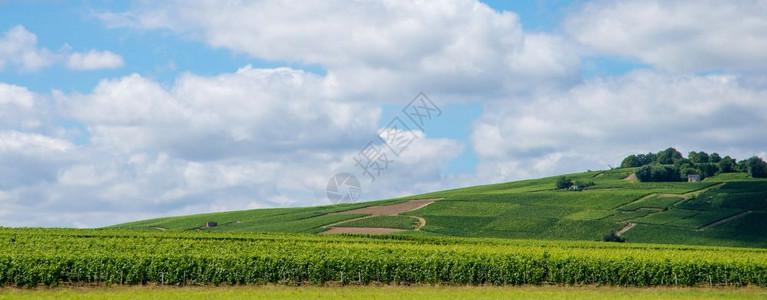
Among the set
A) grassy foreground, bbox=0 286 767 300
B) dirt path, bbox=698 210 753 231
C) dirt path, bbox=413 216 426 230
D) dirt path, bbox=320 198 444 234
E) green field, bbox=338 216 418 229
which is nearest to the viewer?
grassy foreground, bbox=0 286 767 300

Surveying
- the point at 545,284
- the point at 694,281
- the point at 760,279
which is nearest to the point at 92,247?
the point at 545,284

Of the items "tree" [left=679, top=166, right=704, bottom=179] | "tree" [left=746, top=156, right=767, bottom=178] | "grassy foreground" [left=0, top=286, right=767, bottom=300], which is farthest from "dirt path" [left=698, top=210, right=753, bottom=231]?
"grassy foreground" [left=0, top=286, right=767, bottom=300]

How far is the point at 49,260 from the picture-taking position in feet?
171

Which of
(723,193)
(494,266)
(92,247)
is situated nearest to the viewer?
(494,266)

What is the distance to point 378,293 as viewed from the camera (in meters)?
50.8

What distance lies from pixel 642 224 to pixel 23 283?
372 ft

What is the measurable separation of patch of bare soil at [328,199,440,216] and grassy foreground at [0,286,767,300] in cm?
10142

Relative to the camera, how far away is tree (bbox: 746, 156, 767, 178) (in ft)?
614

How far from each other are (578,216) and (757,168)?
67.3 meters

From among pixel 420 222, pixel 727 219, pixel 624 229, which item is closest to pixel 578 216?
pixel 624 229

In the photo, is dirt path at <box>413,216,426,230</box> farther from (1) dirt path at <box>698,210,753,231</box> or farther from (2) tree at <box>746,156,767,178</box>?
(2) tree at <box>746,156,767,178</box>

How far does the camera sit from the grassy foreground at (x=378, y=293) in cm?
4812

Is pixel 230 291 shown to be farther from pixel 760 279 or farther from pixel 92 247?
pixel 760 279

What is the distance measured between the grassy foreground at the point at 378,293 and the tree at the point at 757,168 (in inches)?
5647
